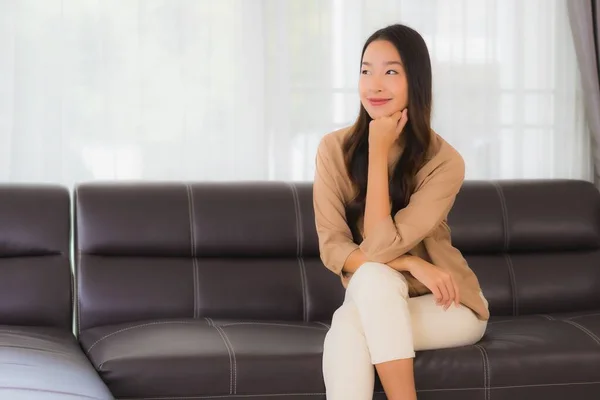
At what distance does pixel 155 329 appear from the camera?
2.79 metres

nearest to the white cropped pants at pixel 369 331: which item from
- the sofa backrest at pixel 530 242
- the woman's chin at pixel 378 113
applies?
the woman's chin at pixel 378 113

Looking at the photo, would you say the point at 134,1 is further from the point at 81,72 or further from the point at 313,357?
the point at 313,357

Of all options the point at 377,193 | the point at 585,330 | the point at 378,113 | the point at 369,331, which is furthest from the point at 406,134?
the point at 585,330

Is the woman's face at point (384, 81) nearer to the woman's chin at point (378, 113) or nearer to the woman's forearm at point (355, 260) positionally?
the woman's chin at point (378, 113)

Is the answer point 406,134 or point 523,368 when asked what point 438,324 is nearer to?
point 523,368

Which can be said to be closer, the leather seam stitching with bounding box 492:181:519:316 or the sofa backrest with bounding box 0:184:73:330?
the sofa backrest with bounding box 0:184:73:330

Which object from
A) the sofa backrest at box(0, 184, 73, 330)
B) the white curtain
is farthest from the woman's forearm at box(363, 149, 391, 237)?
the white curtain

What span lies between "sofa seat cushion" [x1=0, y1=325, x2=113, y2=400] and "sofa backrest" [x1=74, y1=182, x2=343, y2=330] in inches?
11.5

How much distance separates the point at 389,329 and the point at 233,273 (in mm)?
939

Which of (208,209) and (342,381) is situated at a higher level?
(208,209)

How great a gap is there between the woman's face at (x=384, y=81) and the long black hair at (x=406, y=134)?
17 millimetres

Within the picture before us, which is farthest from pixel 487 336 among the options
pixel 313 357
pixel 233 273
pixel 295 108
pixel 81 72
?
pixel 81 72

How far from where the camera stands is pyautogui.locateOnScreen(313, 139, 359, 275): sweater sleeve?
2.64 metres

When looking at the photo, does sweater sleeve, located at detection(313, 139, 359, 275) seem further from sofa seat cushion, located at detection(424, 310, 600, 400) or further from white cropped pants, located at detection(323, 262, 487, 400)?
sofa seat cushion, located at detection(424, 310, 600, 400)
